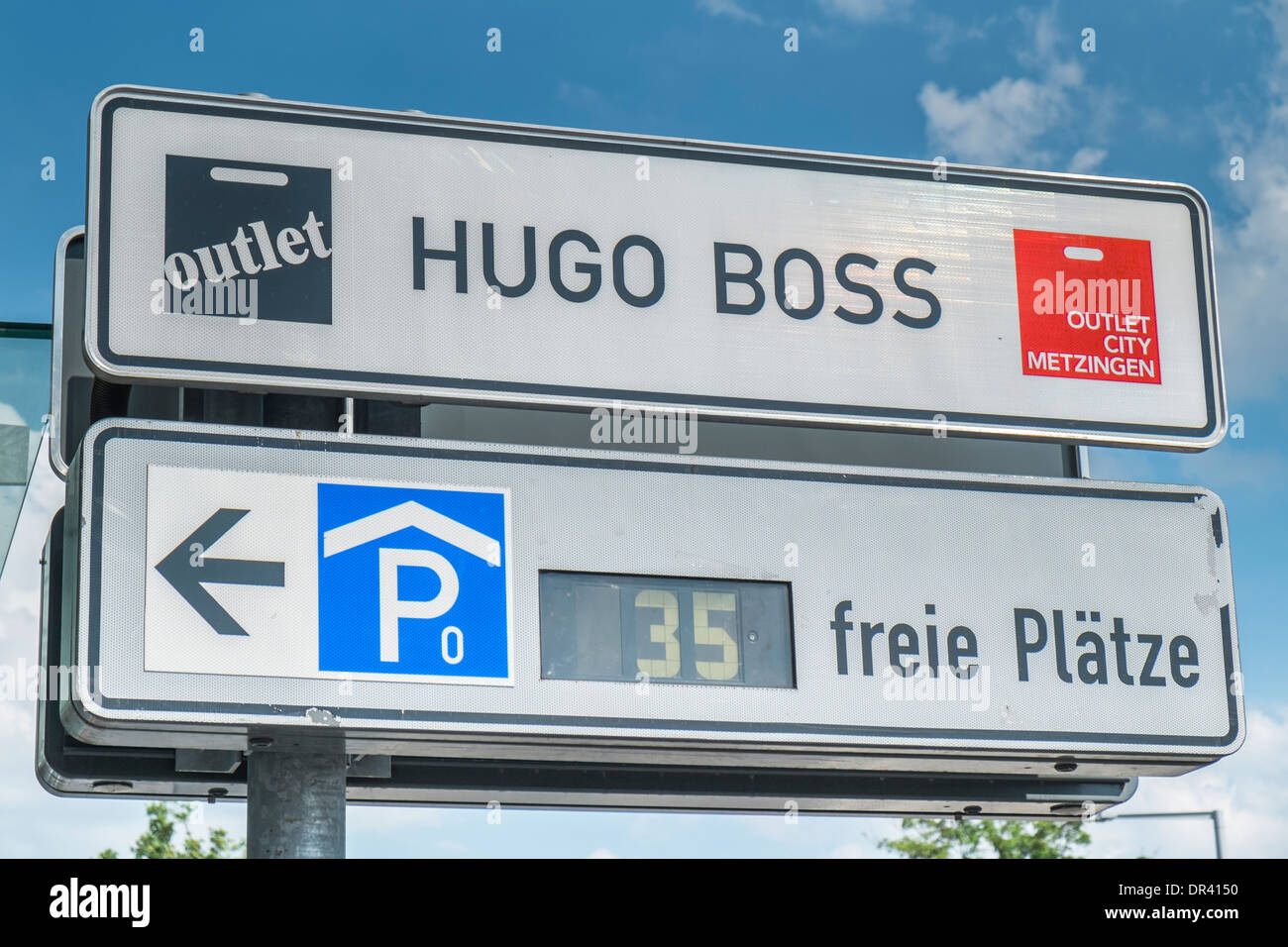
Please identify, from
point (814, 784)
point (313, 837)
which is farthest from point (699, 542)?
point (313, 837)

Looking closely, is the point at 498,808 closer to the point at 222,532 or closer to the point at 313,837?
the point at 313,837

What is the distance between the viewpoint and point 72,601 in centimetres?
382

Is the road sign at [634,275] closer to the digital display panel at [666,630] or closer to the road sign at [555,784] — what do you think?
the digital display panel at [666,630]

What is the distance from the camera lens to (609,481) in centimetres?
430

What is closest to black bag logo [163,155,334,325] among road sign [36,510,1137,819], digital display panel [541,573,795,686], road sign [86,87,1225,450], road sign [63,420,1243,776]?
road sign [86,87,1225,450]

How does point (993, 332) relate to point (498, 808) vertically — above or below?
above

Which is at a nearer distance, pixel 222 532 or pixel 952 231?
pixel 222 532

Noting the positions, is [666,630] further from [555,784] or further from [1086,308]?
[1086,308]

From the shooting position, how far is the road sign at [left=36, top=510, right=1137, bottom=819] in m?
4.23

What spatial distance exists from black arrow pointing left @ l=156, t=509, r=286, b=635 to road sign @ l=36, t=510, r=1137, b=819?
1.17 ft

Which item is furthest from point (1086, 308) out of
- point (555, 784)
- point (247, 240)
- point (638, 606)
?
point (247, 240)

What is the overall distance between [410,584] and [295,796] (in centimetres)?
50

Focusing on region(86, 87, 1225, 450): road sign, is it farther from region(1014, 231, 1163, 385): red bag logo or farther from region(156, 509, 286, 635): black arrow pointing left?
region(156, 509, 286, 635): black arrow pointing left
